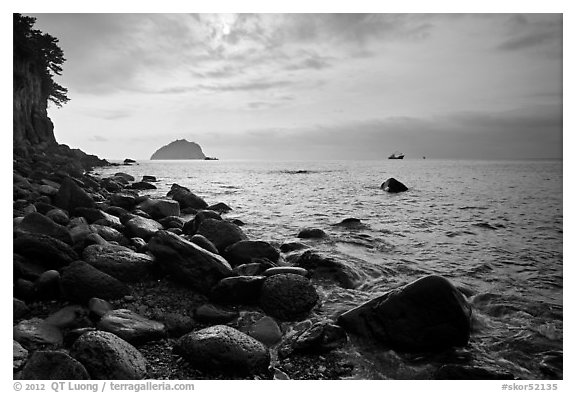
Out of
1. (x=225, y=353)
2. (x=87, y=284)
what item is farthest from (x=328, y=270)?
(x=87, y=284)

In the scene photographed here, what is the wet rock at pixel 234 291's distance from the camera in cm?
514

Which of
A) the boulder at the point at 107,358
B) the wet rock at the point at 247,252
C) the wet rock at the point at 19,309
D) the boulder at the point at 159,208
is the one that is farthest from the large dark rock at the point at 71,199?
the boulder at the point at 107,358

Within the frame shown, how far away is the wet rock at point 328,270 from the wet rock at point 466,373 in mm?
2719

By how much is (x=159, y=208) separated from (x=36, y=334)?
8205 millimetres

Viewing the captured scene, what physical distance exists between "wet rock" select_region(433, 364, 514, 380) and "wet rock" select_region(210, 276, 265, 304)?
282 centimetres

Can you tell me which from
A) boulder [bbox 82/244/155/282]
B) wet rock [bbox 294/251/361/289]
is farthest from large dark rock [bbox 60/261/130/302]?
wet rock [bbox 294/251/361/289]

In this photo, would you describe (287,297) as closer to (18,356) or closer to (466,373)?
(466,373)

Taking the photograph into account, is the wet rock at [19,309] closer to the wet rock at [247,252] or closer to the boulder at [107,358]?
the boulder at [107,358]

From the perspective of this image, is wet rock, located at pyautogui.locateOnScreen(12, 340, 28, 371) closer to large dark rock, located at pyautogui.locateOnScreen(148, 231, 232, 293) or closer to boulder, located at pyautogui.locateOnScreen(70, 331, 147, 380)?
boulder, located at pyautogui.locateOnScreen(70, 331, 147, 380)

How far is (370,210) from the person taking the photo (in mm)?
15547

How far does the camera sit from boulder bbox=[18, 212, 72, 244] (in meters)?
6.16

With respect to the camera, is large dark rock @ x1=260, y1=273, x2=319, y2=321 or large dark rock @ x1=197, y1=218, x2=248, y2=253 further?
large dark rock @ x1=197, y1=218, x2=248, y2=253
